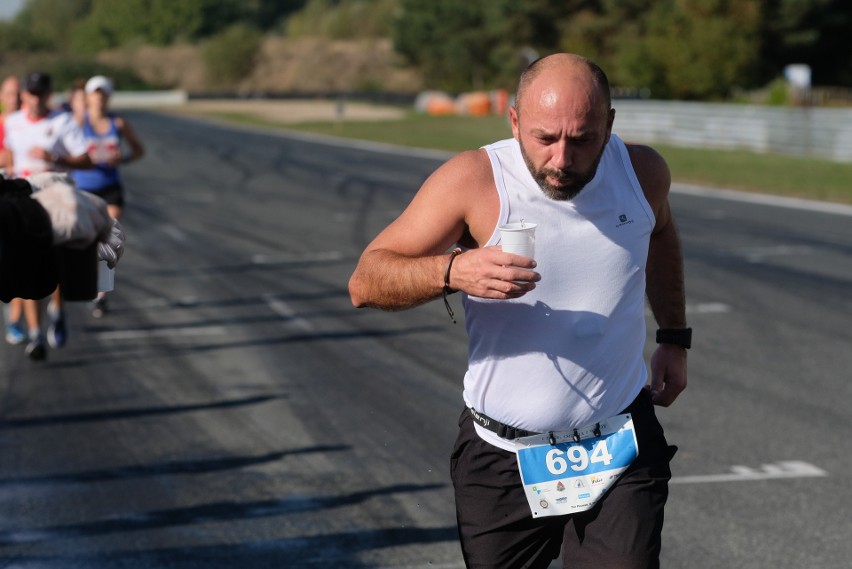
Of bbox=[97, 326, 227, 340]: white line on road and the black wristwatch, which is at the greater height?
the black wristwatch

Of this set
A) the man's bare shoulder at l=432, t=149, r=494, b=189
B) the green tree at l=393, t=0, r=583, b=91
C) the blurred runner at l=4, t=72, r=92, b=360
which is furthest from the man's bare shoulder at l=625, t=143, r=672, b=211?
the green tree at l=393, t=0, r=583, b=91

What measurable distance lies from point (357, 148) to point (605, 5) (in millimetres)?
34092

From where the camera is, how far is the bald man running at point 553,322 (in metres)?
3.83

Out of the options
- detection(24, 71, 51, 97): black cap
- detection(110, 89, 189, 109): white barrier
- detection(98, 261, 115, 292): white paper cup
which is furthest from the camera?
detection(110, 89, 189, 109): white barrier

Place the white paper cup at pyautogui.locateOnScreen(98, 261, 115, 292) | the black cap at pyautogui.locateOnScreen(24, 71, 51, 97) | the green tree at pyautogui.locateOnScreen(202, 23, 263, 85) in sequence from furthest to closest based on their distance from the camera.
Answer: the green tree at pyautogui.locateOnScreen(202, 23, 263, 85)
the black cap at pyautogui.locateOnScreen(24, 71, 51, 97)
the white paper cup at pyautogui.locateOnScreen(98, 261, 115, 292)

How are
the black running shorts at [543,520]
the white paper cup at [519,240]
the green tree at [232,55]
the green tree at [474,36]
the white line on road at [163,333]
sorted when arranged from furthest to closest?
1. the green tree at [232,55]
2. the green tree at [474,36]
3. the white line on road at [163,333]
4. the black running shorts at [543,520]
5. the white paper cup at [519,240]

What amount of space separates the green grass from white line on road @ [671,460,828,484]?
16.5 m

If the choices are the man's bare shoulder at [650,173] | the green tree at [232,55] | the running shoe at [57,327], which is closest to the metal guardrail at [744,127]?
the running shoe at [57,327]

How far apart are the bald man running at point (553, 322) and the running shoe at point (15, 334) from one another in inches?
301

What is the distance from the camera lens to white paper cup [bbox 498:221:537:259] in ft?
11.6

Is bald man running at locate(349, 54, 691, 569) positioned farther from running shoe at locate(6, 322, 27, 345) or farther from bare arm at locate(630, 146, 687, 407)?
running shoe at locate(6, 322, 27, 345)

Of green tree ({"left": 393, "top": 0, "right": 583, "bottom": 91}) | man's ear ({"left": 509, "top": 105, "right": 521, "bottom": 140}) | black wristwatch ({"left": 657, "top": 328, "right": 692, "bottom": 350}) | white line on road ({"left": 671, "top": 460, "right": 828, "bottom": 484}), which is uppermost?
man's ear ({"left": 509, "top": 105, "right": 521, "bottom": 140})

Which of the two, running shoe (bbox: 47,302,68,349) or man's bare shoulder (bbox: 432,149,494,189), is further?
running shoe (bbox: 47,302,68,349)

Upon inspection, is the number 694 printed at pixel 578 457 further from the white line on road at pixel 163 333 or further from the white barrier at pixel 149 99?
the white barrier at pixel 149 99
